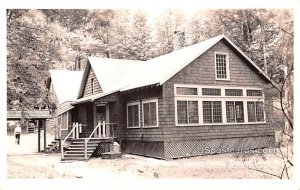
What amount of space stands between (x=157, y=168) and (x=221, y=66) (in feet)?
14.0

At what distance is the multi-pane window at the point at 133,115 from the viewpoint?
1312 cm

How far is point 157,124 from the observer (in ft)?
39.5

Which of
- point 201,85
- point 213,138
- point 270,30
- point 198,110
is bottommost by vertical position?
point 213,138

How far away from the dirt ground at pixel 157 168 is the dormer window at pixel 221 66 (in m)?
2.62

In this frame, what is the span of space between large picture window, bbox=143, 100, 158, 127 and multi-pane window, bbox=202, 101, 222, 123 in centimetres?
150

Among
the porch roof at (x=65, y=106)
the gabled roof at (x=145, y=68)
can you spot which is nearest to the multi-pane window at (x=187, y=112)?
the gabled roof at (x=145, y=68)

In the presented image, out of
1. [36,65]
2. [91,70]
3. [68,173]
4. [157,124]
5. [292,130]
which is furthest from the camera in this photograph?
[91,70]

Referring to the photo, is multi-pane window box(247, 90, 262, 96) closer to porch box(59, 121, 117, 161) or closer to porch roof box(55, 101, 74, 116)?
porch box(59, 121, 117, 161)

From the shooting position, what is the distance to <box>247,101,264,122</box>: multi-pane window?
12617 mm

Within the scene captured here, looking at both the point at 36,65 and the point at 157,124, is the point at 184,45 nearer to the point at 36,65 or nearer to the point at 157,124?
the point at 157,124

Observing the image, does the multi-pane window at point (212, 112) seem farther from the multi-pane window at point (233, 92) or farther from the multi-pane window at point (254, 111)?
the multi-pane window at point (254, 111)

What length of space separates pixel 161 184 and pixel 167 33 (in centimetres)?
445

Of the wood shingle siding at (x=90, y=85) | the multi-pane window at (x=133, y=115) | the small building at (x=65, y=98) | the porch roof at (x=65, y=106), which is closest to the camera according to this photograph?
the multi-pane window at (x=133, y=115)
